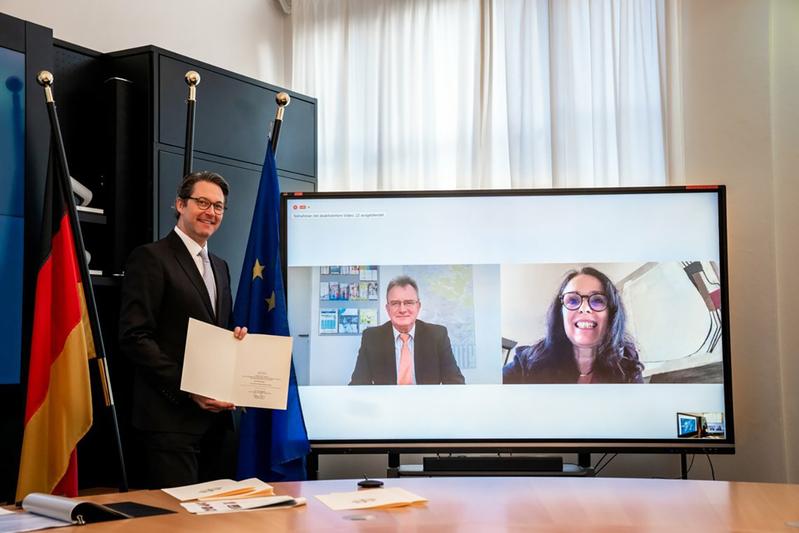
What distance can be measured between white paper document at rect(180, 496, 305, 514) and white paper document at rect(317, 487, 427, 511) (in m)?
0.07

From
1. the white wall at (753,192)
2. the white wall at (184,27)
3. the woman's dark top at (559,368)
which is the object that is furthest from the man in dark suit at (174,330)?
the white wall at (753,192)

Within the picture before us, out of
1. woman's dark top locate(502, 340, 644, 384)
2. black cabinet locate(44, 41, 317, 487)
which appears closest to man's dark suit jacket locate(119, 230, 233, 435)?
black cabinet locate(44, 41, 317, 487)

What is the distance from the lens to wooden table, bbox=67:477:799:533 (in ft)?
4.96

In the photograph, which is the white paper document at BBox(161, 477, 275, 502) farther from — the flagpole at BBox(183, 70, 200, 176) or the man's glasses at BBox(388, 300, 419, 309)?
the flagpole at BBox(183, 70, 200, 176)

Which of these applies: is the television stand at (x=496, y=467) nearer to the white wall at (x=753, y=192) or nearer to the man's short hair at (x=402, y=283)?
the man's short hair at (x=402, y=283)

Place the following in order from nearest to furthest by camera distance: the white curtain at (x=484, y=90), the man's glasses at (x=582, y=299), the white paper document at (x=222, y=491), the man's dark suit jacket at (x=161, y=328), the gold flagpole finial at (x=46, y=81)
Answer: the white paper document at (x=222, y=491), the man's dark suit jacket at (x=161, y=328), the gold flagpole finial at (x=46, y=81), the man's glasses at (x=582, y=299), the white curtain at (x=484, y=90)

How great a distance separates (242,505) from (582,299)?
1.81 m

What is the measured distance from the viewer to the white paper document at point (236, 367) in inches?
101

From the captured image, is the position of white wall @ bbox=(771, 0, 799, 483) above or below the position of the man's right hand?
above

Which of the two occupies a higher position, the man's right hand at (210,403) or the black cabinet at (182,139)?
the black cabinet at (182,139)

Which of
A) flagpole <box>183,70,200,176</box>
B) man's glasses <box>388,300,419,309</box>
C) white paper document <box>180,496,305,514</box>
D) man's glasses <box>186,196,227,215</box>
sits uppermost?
flagpole <box>183,70,200,176</box>

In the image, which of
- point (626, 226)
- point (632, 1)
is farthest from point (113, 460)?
point (632, 1)

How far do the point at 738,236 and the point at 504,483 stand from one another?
6.36 ft

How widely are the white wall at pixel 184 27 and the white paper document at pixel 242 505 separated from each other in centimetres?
252
